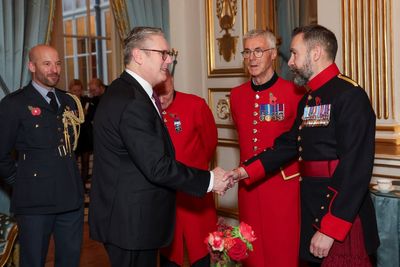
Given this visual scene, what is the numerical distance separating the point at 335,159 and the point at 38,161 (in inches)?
69.1

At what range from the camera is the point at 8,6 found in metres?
3.72

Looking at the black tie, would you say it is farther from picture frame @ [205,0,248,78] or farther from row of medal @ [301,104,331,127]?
picture frame @ [205,0,248,78]

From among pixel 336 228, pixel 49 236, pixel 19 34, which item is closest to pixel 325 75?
pixel 336 228

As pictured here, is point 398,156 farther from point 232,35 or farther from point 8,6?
point 8,6

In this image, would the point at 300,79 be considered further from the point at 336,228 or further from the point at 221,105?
the point at 221,105

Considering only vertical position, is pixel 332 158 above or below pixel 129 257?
Result: above

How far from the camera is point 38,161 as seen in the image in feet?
9.98

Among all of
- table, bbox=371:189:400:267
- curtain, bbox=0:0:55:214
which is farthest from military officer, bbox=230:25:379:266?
curtain, bbox=0:0:55:214

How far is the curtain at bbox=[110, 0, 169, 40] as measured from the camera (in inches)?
175

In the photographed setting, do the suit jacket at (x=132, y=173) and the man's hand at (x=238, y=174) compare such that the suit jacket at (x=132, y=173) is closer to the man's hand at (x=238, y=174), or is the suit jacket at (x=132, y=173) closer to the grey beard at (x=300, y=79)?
the man's hand at (x=238, y=174)

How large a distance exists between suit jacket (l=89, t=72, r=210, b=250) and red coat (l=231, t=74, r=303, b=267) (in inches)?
34.1

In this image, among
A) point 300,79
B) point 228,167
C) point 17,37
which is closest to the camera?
point 300,79

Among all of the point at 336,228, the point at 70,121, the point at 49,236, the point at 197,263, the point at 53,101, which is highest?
the point at 53,101

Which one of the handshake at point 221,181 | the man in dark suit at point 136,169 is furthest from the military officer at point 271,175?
the man in dark suit at point 136,169
